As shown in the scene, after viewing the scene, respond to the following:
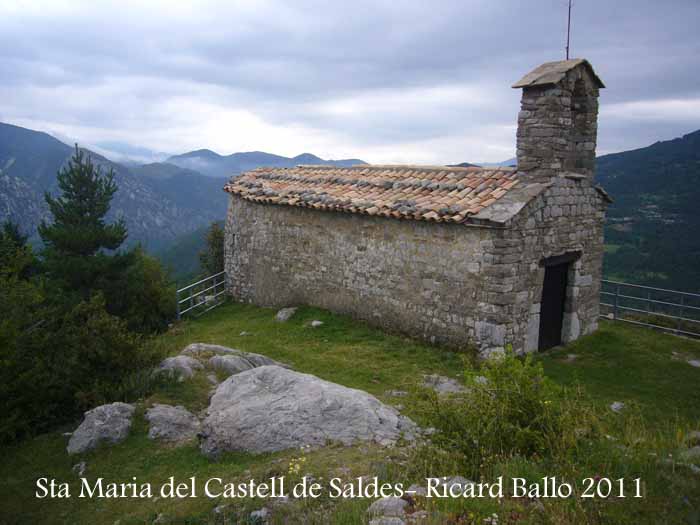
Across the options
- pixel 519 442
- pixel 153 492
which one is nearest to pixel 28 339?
pixel 153 492

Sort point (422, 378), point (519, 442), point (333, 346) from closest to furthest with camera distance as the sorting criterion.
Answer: point (519, 442)
point (422, 378)
point (333, 346)

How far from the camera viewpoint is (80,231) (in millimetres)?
15414

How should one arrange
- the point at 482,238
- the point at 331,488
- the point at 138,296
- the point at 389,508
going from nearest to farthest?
the point at 389,508 < the point at 331,488 < the point at 482,238 < the point at 138,296

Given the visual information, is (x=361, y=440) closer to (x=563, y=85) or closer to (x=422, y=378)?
(x=422, y=378)

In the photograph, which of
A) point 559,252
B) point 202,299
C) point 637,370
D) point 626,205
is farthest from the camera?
point 626,205

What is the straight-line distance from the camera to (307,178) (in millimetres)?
16047

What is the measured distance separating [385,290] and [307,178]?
522cm

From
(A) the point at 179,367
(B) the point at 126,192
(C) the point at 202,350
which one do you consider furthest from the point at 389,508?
(B) the point at 126,192

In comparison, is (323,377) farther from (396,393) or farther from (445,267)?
(445,267)

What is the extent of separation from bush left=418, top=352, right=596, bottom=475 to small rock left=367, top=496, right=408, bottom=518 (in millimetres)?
831

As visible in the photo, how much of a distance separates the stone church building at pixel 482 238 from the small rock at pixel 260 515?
260 inches

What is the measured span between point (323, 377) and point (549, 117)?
22.6 ft

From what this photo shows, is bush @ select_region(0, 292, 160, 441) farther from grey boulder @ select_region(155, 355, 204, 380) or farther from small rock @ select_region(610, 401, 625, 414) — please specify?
small rock @ select_region(610, 401, 625, 414)

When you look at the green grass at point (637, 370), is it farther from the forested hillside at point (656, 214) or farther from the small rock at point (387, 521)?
the forested hillside at point (656, 214)
